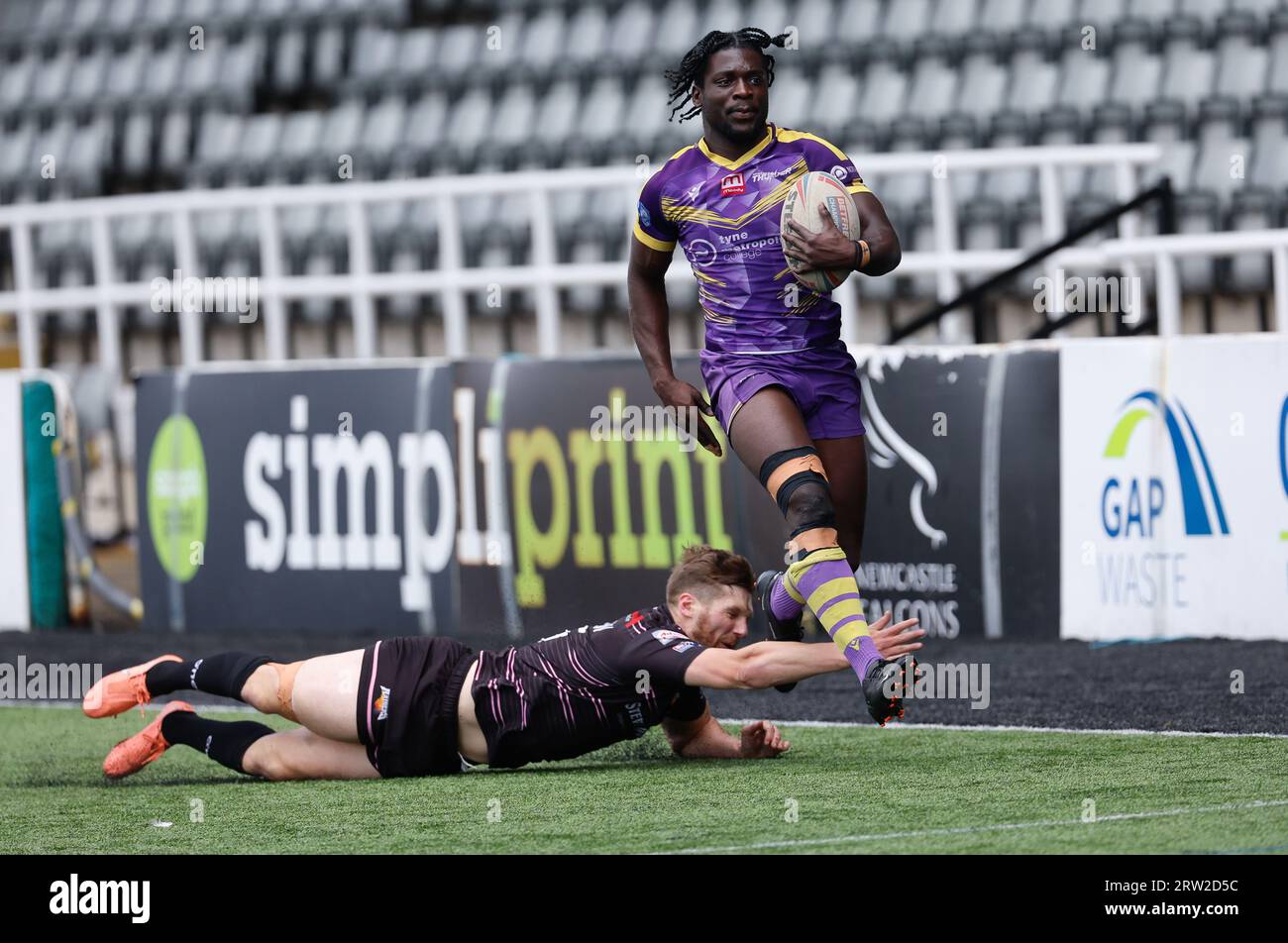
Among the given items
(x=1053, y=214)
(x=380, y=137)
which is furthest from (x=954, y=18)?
(x=380, y=137)

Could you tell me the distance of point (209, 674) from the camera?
650 centimetres

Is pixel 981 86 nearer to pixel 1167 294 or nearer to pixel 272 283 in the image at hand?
pixel 1167 294

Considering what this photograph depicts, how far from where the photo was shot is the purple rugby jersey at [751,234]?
21.7 ft

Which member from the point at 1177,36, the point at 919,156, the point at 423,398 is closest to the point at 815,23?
the point at 1177,36

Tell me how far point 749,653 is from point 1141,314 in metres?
6.34

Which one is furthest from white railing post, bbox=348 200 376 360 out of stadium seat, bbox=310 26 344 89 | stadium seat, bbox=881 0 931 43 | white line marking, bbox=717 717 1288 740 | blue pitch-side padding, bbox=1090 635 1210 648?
white line marking, bbox=717 717 1288 740

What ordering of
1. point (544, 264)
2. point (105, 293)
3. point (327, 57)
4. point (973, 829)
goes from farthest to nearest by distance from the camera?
point (327, 57) → point (105, 293) → point (544, 264) → point (973, 829)

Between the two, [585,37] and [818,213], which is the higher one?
[585,37]

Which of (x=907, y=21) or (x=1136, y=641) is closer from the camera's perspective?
(x=1136, y=641)

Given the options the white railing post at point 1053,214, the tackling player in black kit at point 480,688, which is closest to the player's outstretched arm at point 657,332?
the tackling player in black kit at point 480,688

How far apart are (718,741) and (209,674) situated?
1.55 m

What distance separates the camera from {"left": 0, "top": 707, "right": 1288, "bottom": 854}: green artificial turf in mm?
5148
